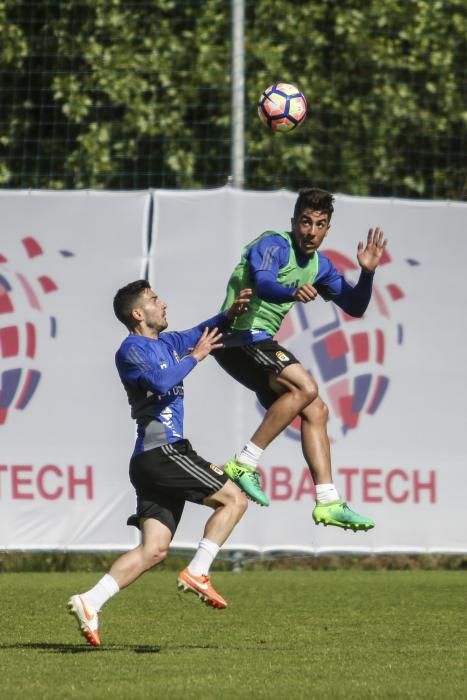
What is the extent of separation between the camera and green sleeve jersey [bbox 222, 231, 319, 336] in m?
9.27

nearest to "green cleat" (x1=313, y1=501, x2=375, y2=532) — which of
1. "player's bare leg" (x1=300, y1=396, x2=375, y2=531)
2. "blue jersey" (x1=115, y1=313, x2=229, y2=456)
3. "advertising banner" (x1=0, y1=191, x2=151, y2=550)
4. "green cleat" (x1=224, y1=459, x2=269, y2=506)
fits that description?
"player's bare leg" (x1=300, y1=396, x2=375, y2=531)

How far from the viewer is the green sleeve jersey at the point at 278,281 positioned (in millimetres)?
9273

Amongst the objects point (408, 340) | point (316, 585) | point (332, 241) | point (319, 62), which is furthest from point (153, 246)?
point (319, 62)

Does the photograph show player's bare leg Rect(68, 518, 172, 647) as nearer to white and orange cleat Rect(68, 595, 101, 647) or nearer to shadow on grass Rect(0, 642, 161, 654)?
white and orange cleat Rect(68, 595, 101, 647)

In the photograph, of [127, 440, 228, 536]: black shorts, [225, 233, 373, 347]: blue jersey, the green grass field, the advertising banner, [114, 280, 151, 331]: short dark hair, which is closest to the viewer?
the green grass field

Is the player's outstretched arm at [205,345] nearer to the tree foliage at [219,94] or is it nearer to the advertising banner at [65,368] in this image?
the advertising banner at [65,368]

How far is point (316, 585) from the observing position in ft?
39.8

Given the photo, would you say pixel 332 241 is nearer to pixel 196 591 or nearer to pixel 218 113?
pixel 218 113

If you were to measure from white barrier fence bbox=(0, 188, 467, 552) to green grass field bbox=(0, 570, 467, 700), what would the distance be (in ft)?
1.79

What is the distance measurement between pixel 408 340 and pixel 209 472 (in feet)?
16.6

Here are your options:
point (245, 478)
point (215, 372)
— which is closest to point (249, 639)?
point (245, 478)

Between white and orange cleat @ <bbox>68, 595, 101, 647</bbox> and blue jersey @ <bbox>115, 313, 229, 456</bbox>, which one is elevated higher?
blue jersey @ <bbox>115, 313, 229, 456</bbox>

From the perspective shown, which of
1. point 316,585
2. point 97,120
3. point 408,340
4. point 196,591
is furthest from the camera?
→ point 97,120

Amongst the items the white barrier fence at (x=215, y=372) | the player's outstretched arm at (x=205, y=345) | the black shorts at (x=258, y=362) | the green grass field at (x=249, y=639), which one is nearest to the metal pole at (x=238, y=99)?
the white barrier fence at (x=215, y=372)
